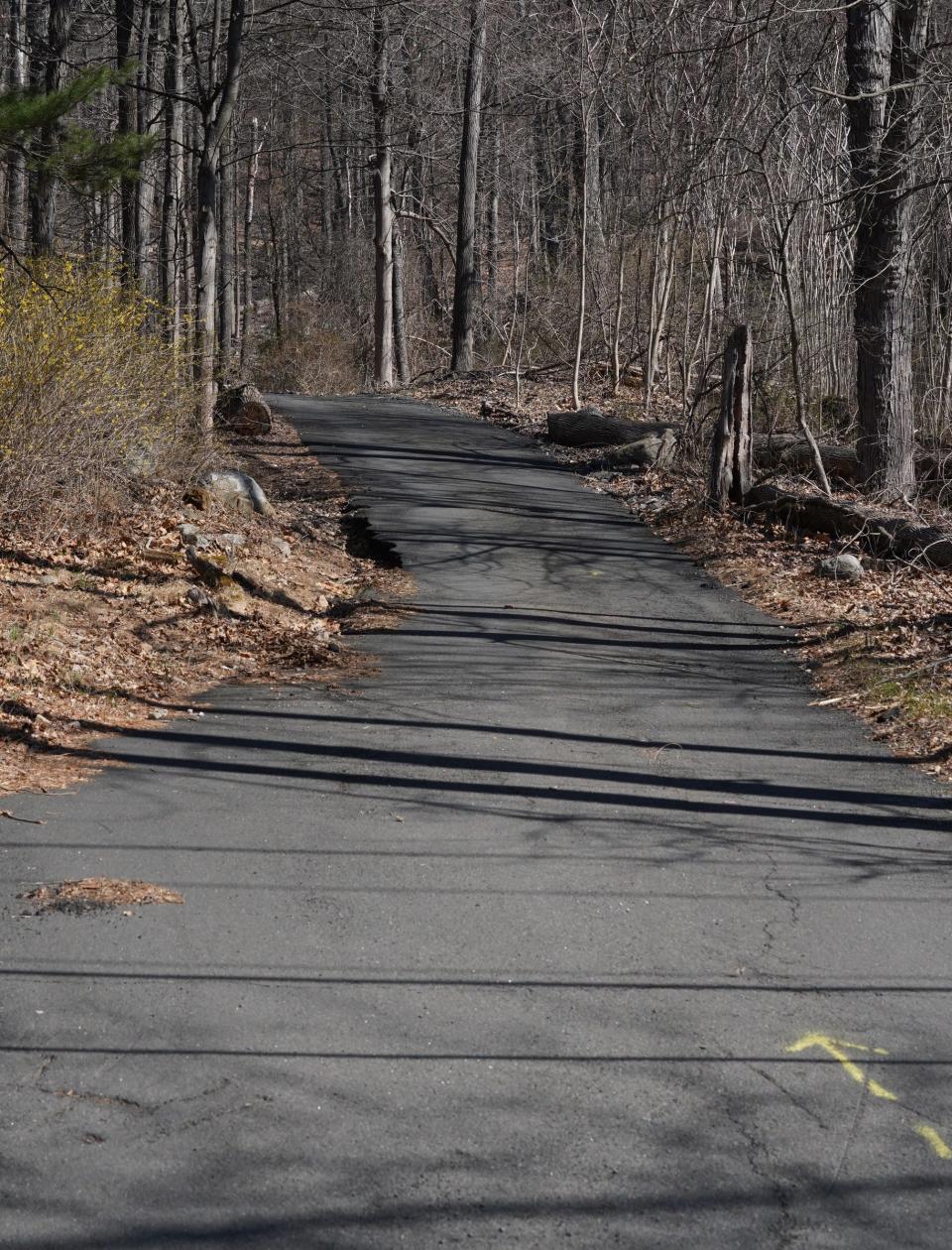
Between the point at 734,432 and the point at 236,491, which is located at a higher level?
the point at 734,432

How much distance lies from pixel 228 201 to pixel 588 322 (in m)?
11.6

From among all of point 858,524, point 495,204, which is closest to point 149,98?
point 495,204

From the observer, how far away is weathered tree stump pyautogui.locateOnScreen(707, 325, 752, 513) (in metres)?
14.1

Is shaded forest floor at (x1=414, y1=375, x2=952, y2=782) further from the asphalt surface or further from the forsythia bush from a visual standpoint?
the forsythia bush

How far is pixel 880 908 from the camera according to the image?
5180 millimetres

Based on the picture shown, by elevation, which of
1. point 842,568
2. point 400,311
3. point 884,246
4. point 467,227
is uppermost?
point 467,227

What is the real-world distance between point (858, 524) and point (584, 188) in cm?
1483

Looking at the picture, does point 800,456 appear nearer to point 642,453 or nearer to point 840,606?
point 642,453

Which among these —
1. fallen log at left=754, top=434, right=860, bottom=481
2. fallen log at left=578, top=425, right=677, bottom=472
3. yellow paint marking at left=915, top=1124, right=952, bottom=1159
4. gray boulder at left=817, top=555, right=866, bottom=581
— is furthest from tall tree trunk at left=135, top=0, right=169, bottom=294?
yellow paint marking at left=915, top=1124, right=952, bottom=1159

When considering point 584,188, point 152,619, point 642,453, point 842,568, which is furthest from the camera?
point 584,188

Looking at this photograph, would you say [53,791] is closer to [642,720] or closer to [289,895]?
[289,895]

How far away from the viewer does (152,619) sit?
1000 centimetres

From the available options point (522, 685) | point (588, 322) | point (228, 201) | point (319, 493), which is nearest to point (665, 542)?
point (319, 493)

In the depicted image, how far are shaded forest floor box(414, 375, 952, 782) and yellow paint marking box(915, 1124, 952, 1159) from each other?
3.56 meters
